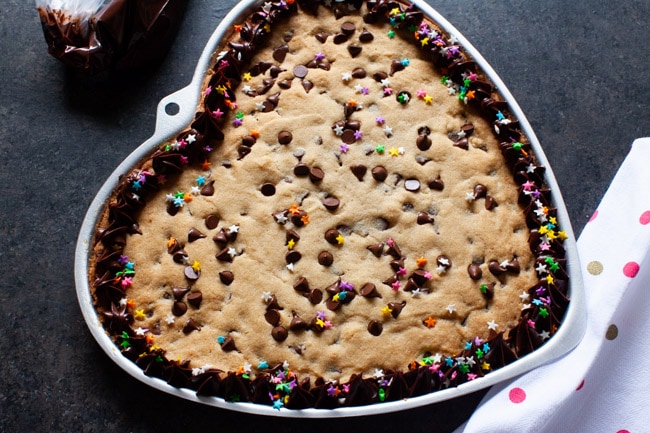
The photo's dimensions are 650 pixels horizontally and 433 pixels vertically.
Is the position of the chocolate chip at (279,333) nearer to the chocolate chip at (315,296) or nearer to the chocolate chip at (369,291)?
the chocolate chip at (315,296)

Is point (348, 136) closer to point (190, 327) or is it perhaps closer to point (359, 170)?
point (359, 170)

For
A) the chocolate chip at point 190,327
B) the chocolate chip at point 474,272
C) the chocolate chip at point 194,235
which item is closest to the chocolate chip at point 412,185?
the chocolate chip at point 474,272

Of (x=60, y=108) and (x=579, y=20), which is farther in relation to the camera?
(x=579, y=20)

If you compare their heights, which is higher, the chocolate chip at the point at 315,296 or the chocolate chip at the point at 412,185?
the chocolate chip at the point at 412,185

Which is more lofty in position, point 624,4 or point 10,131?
point 624,4

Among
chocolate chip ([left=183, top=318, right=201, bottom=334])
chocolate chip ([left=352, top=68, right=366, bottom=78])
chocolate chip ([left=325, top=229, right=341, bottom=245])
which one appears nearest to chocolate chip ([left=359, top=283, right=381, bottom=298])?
chocolate chip ([left=325, top=229, right=341, bottom=245])

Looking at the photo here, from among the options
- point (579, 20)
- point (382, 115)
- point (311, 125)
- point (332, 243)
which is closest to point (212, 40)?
point (311, 125)

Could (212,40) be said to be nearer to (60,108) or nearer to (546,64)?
(60,108)
